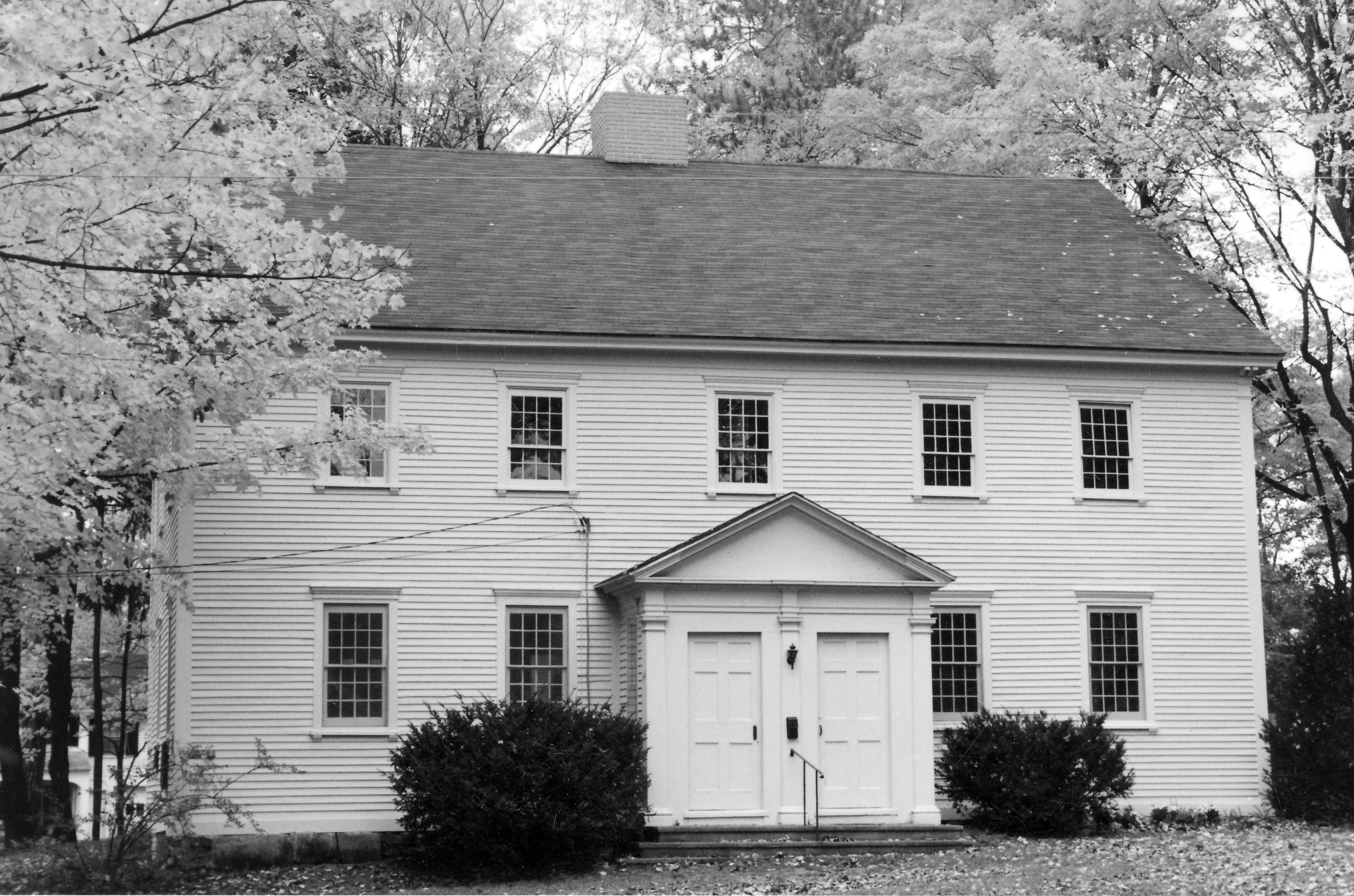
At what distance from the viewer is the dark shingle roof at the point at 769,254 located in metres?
21.6

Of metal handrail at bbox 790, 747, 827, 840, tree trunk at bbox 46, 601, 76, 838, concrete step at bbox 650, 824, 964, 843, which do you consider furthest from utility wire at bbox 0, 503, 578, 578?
tree trunk at bbox 46, 601, 76, 838

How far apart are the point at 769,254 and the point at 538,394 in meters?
4.48

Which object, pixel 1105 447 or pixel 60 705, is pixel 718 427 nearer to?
pixel 1105 447

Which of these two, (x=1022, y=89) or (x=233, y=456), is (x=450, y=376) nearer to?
(x=233, y=456)

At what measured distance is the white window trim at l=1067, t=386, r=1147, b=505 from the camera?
21828 millimetres

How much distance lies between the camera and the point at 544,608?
2061 centimetres

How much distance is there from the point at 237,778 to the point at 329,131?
7.56 m

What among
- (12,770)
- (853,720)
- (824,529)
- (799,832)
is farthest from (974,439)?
(12,770)

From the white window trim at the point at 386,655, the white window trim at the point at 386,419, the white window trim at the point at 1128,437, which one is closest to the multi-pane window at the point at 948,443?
the white window trim at the point at 1128,437

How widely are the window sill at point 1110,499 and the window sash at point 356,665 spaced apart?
909 centimetres

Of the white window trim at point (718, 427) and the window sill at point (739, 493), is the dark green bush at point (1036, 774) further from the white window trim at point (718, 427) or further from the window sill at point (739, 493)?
the white window trim at point (718, 427)

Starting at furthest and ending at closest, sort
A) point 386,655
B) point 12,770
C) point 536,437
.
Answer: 1. point 12,770
2. point 536,437
3. point 386,655

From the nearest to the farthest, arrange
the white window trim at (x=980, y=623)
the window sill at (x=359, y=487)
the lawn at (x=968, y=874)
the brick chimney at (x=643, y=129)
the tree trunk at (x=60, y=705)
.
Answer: the lawn at (x=968, y=874) → the window sill at (x=359, y=487) → the white window trim at (x=980, y=623) → the brick chimney at (x=643, y=129) → the tree trunk at (x=60, y=705)

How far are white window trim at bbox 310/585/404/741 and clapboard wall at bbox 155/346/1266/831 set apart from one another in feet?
0.24
